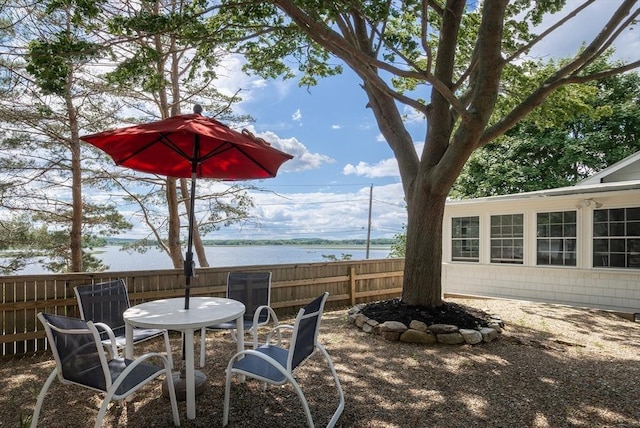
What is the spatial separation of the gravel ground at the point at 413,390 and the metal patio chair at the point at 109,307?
0.47 metres

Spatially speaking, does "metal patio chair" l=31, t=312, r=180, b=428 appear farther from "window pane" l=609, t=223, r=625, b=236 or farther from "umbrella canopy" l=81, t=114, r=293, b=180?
"window pane" l=609, t=223, r=625, b=236

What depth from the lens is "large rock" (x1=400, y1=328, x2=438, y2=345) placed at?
486cm

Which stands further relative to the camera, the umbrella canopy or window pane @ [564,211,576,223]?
window pane @ [564,211,576,223]

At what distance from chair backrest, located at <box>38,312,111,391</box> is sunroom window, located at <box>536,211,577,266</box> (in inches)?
331

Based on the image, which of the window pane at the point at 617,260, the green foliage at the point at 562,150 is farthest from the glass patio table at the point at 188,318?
the green foliage at the point at 562,150

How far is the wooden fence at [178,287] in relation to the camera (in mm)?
4426

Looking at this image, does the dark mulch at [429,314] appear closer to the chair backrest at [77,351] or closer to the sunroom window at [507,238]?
the sunroom window at [507,238]

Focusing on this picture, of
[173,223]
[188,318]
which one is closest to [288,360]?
[188,318]

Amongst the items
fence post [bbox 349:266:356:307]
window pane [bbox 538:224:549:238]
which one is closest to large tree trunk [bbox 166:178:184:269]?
fence post [bbox 349:266:356:307]

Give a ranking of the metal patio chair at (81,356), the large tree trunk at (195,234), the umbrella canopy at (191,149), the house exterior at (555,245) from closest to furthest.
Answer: the metal patio chair at (81,356) < the umbrella canopy at (191,149) < the house exterior at (555,245) < the large tree trunk at (195,234)

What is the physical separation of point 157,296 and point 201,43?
3.71 m

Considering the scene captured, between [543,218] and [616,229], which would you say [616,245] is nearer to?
[616,229]

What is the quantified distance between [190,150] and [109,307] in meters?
1.78

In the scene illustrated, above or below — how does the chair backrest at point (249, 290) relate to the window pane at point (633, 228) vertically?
below
